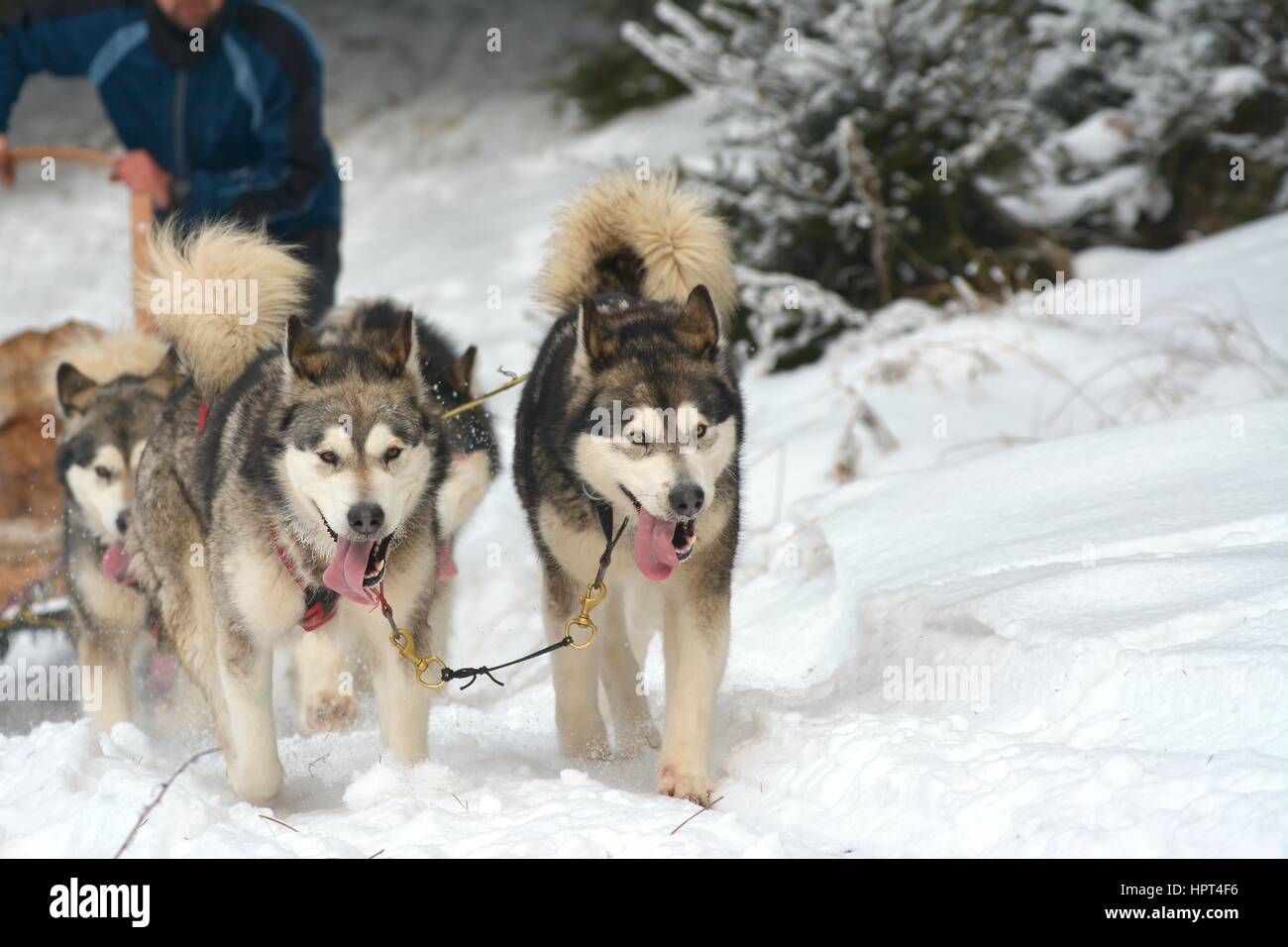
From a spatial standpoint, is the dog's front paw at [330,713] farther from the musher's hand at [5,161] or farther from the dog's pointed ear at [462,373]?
the musher's hand at [5,161]

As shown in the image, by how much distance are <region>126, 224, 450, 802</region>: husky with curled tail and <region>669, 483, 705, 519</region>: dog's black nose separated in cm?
66

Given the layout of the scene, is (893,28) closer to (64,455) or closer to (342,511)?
(64,455)

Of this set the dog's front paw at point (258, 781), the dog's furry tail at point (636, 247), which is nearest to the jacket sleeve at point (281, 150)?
the dog's furry tail at point (636, 247)

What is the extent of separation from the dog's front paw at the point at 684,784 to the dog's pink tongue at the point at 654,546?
49 cm

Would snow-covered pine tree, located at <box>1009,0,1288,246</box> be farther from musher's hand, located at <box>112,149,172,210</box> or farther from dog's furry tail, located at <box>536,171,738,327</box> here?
musher's hand, located at <box>112,149,172,210</box>

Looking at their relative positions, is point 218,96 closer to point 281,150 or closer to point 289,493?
point 281,150

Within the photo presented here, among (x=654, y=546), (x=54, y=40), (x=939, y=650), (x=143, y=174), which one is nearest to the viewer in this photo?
(x=654, y=546)

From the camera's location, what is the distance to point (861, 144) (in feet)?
24.4

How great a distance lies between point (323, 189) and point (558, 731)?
3.02 meters

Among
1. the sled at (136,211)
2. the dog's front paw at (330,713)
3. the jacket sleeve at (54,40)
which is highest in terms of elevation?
the jacket sleeve at (54,40)

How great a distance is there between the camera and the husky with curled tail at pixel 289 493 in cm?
328

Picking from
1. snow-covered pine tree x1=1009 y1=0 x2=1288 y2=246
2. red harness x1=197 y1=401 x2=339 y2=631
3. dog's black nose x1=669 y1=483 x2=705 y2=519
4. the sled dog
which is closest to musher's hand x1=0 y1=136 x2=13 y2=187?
the sled dog

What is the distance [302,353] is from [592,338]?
734 millimetres

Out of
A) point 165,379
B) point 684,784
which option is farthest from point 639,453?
point 165,379
